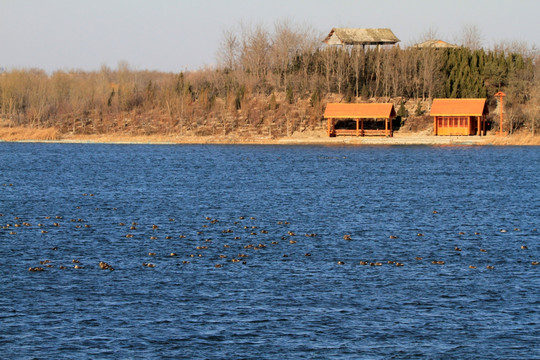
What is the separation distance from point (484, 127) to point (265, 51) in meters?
43.0

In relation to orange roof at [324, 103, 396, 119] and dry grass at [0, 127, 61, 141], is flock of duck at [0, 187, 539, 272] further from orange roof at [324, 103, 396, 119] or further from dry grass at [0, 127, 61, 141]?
dry grass at [0, 127, 61, 141]

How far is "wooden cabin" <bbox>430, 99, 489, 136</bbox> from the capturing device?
92.1 meters

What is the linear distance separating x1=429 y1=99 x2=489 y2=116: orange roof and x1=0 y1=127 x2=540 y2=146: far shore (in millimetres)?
2782

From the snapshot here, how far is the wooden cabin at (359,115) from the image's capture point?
94750 millimetres

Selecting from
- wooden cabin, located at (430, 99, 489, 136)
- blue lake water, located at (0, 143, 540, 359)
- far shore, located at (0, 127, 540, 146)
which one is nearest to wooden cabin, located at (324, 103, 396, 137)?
far shore, located at (0, 127, 540, 146)

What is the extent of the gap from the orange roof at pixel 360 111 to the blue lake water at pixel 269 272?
1760 inches

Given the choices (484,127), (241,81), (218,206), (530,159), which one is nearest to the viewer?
(218,206)

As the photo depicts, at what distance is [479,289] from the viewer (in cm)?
2095

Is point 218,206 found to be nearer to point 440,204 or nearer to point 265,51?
point 440,204

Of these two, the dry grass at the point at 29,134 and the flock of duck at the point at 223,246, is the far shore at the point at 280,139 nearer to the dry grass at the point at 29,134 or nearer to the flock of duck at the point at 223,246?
the dry grass at the point at 29,134

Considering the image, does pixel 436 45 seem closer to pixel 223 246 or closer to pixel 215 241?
pixel 215 241

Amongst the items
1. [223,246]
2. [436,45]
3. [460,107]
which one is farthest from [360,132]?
[223,246]

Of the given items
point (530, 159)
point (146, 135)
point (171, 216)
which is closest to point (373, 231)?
point (171, 216)

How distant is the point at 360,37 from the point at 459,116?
3414 cm
